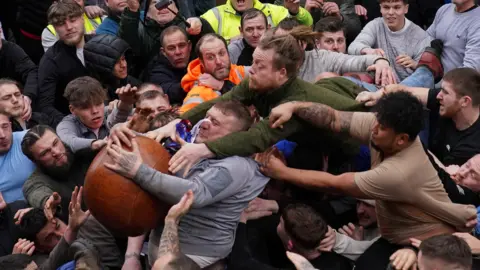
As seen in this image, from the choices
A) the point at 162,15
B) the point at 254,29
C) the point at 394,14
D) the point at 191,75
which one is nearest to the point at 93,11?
the point at 162,15

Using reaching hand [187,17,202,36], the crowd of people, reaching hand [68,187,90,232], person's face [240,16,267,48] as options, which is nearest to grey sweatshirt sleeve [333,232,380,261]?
the crowd of people

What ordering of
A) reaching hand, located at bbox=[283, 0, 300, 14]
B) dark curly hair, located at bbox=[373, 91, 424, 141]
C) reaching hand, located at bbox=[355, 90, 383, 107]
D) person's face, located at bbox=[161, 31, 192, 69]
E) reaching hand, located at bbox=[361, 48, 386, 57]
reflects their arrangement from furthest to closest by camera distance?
1. reaching hand, located at bbox=[283, 0, 300, 14]
2. person's face, located at bbox=[161, 31, 192, 69]
3. reaching hand, located at bbox=[361, 48, 386, 57]
4. reaching hand, located at bbox=[355, 90, 383, 107]
5. dark curly hair, located at bbox=[373, 91, 424, 141]

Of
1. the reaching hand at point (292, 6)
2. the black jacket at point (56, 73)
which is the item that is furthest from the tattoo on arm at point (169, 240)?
the reaching hand at point (292, 6)

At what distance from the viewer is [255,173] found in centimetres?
503

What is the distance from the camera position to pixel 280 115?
4961 mm

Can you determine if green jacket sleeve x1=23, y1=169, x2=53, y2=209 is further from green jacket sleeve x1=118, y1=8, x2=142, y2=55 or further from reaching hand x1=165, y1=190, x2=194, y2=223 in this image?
green jacket sleeve x1=118, y1=8, x2=142, y2=55

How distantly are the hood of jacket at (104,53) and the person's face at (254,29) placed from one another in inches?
46.0

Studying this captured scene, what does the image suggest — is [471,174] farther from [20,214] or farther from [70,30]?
[70,30]

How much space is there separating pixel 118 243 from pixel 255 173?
1222 mm

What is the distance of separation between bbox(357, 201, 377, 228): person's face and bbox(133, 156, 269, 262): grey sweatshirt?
82cm

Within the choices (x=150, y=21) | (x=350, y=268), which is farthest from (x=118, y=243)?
(x=150, y=21)

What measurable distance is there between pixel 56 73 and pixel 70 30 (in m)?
0.44

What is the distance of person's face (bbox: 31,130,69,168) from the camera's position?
5.90m

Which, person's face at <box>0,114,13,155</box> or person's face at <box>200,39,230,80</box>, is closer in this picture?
person's face at <box>0,114,13,155</box>
